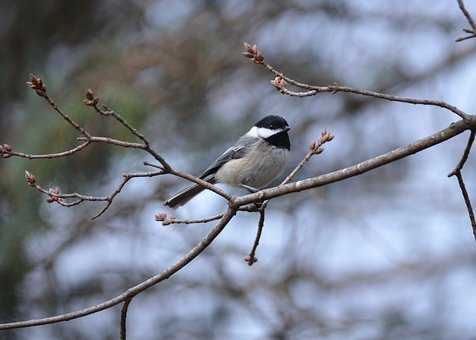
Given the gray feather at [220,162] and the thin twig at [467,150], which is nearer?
the thin twig at [467,150]

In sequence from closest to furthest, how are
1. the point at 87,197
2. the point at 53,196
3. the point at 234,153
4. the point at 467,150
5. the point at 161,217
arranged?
the point at 467,150 < the point at 87,197 < the point at 53,196 < the point at 161,217 < the point at 234,153

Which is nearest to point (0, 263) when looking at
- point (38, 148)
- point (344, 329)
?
point (38, 148)

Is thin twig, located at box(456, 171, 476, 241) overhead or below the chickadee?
below

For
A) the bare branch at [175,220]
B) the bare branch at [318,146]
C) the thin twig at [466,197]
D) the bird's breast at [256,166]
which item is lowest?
the thin twig at [466,197]

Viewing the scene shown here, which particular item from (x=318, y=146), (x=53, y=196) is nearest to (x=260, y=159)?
(x=318, y=146)

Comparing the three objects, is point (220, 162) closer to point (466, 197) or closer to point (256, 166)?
point (256, 166)

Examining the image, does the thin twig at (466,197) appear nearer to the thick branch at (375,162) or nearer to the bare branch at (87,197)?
the thick branch at (375,162)

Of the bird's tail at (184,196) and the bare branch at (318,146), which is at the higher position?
the bird's tail at (184,196)

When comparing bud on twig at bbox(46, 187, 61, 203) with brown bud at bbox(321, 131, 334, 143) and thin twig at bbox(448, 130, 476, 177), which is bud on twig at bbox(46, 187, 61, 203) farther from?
thin twig at bbox(448, 130, 476, 177)

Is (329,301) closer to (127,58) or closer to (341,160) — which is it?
(341,160)

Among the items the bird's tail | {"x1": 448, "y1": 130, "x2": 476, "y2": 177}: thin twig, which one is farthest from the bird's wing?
{"x1": 448, "y1": 130, "x2": 476, "y2": 177}: thin twig

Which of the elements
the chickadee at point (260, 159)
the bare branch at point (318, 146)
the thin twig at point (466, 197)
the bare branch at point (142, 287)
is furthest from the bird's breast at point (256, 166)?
the thin twig at point (466, 197)

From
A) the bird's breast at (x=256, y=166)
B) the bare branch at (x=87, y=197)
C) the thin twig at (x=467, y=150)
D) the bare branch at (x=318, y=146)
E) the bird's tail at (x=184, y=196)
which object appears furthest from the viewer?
the bird's breast at (x=256, y=166)

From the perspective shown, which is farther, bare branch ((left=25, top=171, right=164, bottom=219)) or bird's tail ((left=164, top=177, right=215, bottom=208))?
bird's tail ((left=164, top=177, right=215, bottom=208))
